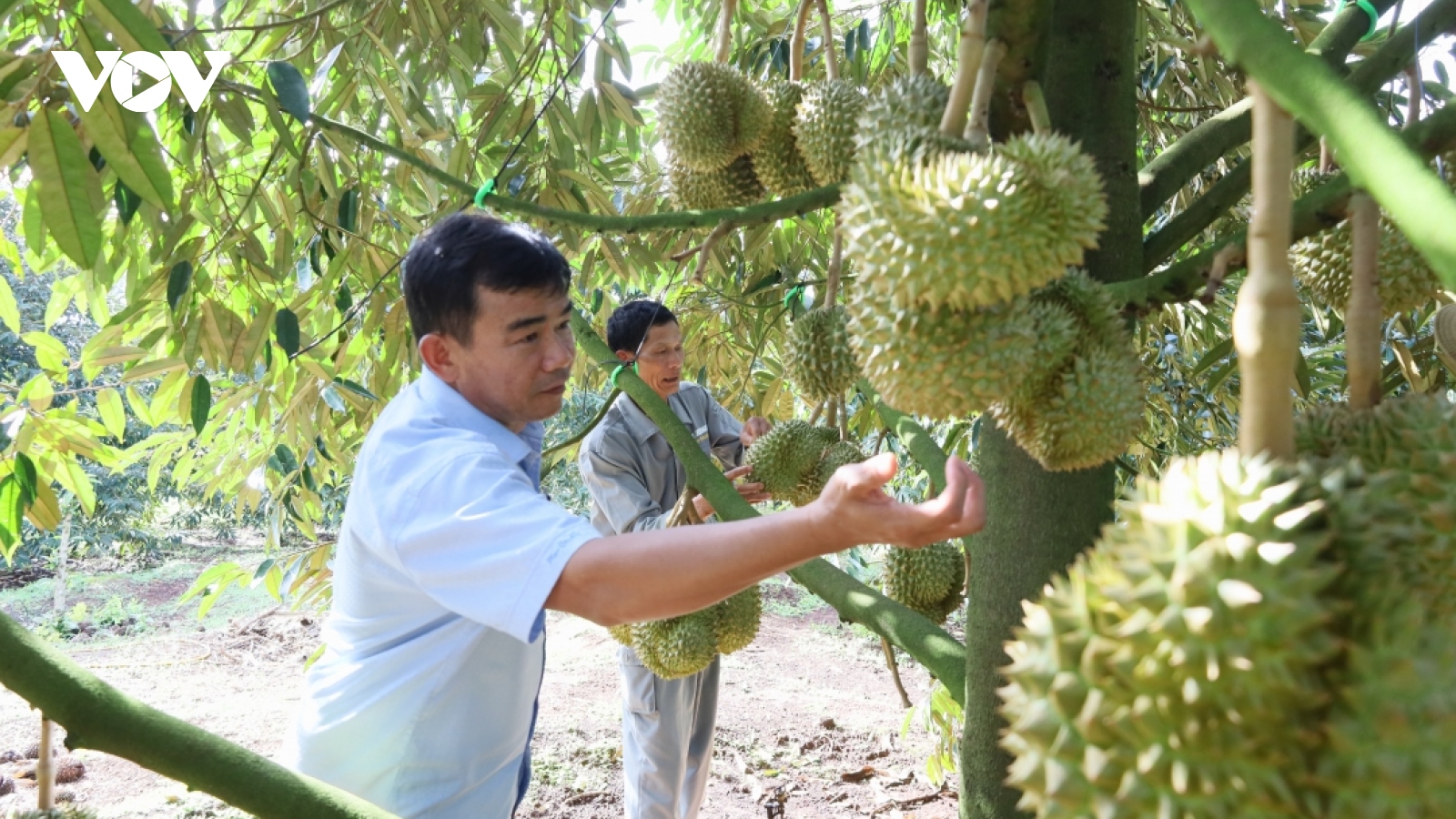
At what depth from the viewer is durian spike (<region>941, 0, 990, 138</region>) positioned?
2.54 ft

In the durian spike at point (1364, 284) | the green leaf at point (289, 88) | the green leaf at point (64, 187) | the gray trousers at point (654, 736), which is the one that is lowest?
the gray trousers at point (654, 736)

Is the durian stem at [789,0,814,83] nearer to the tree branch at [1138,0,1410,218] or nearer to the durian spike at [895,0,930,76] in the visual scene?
the durian spike at [895,0,930,76]

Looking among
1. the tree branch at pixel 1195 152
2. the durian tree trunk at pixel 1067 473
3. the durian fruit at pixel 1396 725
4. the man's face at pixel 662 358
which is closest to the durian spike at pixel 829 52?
the durian tree trunk at pixel 1067 473

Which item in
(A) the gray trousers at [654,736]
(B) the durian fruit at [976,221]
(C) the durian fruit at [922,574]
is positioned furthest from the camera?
(A) the gray trousers at [654,736]

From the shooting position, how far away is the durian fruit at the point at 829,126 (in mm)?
1131

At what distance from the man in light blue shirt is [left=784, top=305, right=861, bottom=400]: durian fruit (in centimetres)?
36

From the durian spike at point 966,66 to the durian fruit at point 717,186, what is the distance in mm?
579

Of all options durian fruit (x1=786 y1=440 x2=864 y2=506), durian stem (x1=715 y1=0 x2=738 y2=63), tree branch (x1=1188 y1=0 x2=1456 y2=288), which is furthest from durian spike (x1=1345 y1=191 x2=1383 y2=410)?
durian fruit (x1=786 y1=440 x2=864 y2=506)

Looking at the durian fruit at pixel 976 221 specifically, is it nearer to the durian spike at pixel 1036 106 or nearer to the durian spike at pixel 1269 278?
the durian spike at pixel 1036 106

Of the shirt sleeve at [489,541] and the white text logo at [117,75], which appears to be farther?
the shirt sleeve at [489,541]

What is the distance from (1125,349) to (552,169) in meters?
1.55

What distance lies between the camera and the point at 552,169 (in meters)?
2.20

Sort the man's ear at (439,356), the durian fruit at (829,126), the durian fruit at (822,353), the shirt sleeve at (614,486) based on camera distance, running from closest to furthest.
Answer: the durian fruit at (829,126) → the durian fruit at (822,353) → the man's ear at (439,356) → the shirt sleeve at (614,486)

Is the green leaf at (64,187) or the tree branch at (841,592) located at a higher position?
the green leaf at (64,187)
